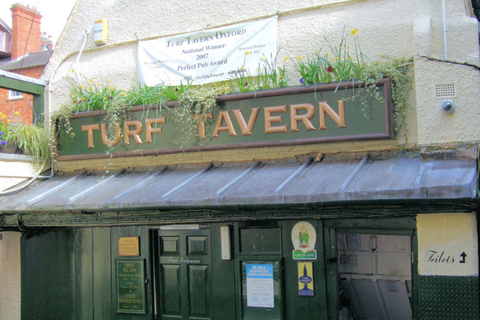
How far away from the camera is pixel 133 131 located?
7984 mm

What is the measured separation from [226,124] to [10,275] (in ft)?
16.4

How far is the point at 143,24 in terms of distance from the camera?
859 cm

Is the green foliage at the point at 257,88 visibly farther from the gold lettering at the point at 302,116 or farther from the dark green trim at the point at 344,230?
the dark green trim at the point at 344,230

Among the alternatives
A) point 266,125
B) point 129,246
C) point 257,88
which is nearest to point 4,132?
point 129,246

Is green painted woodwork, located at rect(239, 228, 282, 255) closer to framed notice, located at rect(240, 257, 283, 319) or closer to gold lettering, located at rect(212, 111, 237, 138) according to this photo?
framed notice, located at rect(240, 257, 283, 319)

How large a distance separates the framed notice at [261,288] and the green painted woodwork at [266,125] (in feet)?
5.76

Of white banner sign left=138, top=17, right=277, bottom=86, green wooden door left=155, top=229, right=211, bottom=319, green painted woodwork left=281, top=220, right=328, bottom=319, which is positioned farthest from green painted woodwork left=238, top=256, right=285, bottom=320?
white banner sign left=138, top=17, right=277, bottom=86

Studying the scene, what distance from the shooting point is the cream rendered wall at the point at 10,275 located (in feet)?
28.6

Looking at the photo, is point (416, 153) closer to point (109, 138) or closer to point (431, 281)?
point (431, 281)

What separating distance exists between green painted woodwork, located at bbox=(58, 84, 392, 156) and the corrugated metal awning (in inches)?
13.9

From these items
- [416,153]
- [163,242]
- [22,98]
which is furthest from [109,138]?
[22,98]

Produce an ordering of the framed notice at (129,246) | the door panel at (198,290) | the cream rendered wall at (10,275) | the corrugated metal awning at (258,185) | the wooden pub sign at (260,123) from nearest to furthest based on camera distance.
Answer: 1. the corrugated metal awning at (258,185)
2. the wooden pub sign at (260,123)
3. the door panel at (198,290)
4. the framed notice at (129,246)
5. the cream rendered wall at (10,275)

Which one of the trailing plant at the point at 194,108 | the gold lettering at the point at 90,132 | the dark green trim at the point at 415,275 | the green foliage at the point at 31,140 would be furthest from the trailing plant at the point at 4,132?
the dark green trim at the point at 415,275

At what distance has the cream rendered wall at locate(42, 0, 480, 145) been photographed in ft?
20.3
